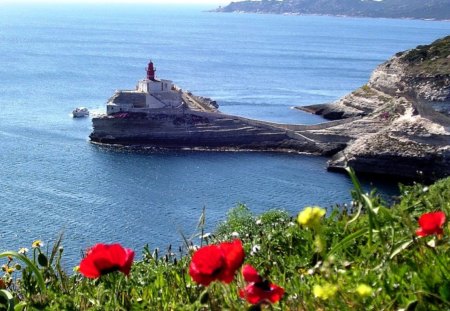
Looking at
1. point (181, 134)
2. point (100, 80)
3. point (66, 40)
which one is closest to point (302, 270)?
point (181, 134)

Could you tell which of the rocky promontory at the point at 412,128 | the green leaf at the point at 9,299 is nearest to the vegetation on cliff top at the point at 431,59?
the rocky promontory at the point at 412,128

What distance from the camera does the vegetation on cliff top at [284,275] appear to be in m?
2.21

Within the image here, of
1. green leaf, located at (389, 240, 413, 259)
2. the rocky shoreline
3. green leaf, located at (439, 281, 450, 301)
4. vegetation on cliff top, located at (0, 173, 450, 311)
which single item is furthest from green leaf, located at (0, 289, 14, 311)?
the rocky shoreline

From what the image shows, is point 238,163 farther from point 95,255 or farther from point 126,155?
point 95,255

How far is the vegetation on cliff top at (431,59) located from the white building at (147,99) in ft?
45.2

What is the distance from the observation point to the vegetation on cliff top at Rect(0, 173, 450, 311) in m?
2.21

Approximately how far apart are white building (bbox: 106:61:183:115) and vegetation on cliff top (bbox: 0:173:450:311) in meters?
40.9

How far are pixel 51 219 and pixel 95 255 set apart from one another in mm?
26002

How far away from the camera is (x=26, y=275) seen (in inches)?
135

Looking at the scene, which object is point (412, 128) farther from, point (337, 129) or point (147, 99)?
point (147, 99)

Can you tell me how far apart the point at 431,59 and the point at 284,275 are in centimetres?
4221

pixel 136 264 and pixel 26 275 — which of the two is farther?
pixel 136 264

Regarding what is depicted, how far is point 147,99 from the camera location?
4541 centimetres

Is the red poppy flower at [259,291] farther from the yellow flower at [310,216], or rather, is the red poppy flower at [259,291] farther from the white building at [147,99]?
the white building at [147,99]
